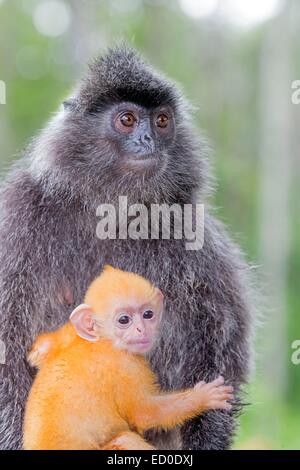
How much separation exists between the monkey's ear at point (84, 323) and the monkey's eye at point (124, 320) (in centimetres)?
10

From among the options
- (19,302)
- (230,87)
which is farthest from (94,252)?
(230,87)

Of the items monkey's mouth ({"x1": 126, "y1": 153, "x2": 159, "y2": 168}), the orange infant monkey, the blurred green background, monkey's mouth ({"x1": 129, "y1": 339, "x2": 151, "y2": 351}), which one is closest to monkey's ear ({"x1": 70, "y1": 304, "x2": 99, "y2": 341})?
the orange infant monkey

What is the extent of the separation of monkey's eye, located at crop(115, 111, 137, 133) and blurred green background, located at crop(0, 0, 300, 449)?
527 centimetres

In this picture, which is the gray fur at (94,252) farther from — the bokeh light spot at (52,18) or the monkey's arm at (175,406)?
the bokeh light spot at (52,18)

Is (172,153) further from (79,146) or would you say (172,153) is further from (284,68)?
(284,68)

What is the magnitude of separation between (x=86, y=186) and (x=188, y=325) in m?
0.74

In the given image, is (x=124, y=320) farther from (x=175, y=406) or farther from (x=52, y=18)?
(x=52, y=18)

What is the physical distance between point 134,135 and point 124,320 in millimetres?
859

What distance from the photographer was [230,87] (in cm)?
1449

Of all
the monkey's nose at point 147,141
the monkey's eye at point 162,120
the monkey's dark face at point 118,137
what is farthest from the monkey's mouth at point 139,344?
the monkey's eye at point 162,120

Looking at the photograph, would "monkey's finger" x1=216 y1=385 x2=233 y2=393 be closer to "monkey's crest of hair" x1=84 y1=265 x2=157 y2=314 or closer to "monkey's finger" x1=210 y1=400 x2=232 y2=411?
"monkey's finger" x1=210 y1=400 x2=232 y2=411

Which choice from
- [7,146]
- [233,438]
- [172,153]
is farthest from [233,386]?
[7,146]

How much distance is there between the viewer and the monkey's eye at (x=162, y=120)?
335 centimetres

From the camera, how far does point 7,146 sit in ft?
40.8
